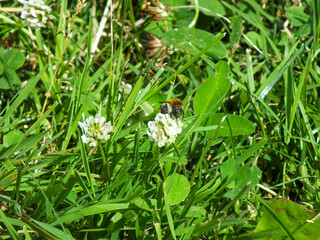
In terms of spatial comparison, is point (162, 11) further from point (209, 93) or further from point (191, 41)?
point (209, 93)

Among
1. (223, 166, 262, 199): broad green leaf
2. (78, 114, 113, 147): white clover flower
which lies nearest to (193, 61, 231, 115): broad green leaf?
(223, 166, 262, 199): broad green leaf

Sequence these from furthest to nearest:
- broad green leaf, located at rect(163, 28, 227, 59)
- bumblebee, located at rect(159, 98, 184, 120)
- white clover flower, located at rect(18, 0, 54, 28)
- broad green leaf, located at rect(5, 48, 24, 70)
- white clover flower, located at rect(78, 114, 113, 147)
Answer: broad green leaf, located at rect(163, 28, 227, 59) → broad green leaf, located at rect(5, 48, 24, 70) → white clover flower, located at rect(18, 0, 54, 28) → bumblebee, located at rect(159, 98, 184, 120) → white clover flower, located at rect(78, 114, 113, 147)

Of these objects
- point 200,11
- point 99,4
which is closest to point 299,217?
point 200,11

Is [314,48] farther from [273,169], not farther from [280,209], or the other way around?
[280,209]

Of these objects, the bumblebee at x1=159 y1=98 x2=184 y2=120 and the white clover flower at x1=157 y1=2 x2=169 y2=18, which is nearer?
the bumblebee at x1=159 y1=98 x2=184 y2=120

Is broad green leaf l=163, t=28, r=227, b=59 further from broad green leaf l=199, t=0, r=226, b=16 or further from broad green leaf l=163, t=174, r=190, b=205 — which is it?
broad green leaf l=163, t=174, r=190, b=205

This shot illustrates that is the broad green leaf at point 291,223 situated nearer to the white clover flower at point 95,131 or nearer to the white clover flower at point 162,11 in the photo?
the white clover flower at point 95,131

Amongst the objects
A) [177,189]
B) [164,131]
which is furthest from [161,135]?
[177,189]
